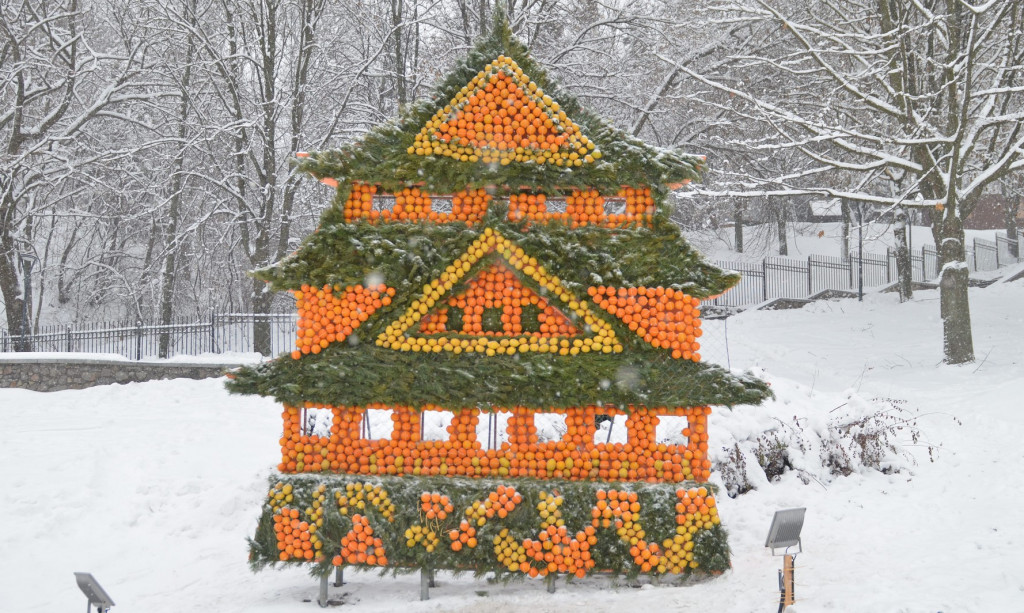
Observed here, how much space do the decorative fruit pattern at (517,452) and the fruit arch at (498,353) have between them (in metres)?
0.02

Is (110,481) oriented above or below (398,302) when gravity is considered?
below

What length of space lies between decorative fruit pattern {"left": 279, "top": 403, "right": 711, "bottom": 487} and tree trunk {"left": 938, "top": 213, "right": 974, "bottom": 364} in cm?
1100

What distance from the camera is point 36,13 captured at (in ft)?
64.6

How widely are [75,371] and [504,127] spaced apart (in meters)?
12.1

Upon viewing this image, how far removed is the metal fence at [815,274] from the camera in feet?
88.5

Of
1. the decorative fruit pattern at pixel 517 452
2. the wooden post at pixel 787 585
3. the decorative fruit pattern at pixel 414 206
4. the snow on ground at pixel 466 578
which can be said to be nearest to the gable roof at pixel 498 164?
the decorative fruit pattern at pixel 414 206

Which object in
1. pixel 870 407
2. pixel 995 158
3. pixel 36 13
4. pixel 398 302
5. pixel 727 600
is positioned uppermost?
pixel 36 13

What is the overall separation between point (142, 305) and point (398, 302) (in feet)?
80.4

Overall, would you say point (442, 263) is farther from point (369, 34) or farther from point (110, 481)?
point (369, 34)

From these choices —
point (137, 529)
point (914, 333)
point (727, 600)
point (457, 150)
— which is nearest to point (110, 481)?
point (137, 529)

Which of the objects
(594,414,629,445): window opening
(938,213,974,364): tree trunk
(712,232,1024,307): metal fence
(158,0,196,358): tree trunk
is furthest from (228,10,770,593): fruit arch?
(712,232,1024,307): metal fence

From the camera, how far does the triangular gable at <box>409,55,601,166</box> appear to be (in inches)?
291

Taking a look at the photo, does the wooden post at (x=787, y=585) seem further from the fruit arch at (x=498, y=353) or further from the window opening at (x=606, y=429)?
the window opening at (x=606, y=429)

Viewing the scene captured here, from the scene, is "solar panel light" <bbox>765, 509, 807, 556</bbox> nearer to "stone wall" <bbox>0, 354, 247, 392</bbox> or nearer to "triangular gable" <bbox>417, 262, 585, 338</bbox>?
"triangular gable" <bbox>417, 262, 585, 338</bbox>
